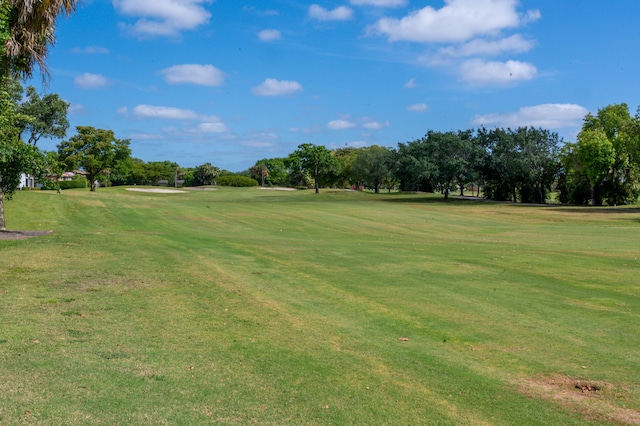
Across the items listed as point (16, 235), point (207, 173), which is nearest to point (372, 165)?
point (207, 173)

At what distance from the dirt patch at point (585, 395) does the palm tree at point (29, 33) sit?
47.1 ft

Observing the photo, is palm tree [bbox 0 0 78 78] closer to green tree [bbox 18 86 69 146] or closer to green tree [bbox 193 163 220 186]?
green tree [bbox 18 86 69 146]

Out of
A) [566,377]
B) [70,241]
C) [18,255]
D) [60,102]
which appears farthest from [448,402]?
[60,102]

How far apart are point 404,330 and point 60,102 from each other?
5716 centimetres

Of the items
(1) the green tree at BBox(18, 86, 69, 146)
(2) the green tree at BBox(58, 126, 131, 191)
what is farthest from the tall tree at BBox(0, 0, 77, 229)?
(2) the green tree at BBox(58, 126, 131, 191)

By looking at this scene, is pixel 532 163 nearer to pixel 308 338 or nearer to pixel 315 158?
pixel 315 158

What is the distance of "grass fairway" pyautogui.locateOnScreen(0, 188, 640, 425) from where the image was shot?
19.3 ft

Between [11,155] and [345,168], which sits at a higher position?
[345,168]

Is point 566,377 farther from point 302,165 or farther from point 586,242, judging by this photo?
point 302,165

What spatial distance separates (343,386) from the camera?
21.3 feet

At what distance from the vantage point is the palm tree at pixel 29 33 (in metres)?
14.6

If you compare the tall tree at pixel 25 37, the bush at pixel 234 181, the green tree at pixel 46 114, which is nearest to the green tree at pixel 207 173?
the bush at pixel 234 181

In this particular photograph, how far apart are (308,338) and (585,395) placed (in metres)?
3.91

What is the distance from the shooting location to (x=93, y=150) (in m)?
72.9
